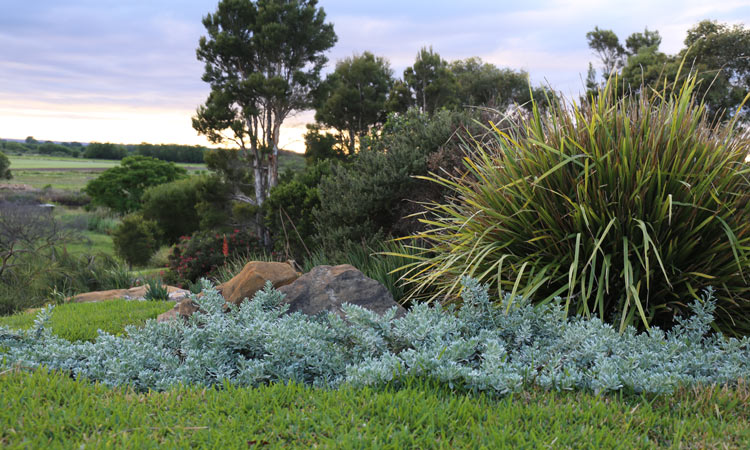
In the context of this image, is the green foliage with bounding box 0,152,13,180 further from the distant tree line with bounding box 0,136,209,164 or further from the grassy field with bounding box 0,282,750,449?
the grassy field with bounding box 0,282,750,449

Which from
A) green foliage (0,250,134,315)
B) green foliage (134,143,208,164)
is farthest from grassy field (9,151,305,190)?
green foliage (0,250,134,315)

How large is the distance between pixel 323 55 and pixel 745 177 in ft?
66.6

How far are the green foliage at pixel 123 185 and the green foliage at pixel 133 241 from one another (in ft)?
58.9

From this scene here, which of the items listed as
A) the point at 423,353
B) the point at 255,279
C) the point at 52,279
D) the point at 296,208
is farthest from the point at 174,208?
the point at 423,353

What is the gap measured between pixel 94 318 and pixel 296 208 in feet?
25.4

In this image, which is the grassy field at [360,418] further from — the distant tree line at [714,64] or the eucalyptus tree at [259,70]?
the distant tree line at [714,64]

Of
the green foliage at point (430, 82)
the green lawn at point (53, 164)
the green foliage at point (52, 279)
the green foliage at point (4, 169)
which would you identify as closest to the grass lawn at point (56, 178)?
the green foliage at point (4, 169)

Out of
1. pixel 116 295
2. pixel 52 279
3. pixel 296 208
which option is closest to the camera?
pixel 116 295

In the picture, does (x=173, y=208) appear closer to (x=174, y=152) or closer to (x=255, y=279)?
(x=174, y=152)

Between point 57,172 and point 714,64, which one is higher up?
point 714,64

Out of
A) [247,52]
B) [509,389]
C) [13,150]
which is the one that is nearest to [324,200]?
[509,389]

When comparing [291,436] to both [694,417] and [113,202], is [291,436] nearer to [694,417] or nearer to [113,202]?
[694,417]

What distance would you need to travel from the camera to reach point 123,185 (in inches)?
1505

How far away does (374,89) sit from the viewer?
3244 centimetres
